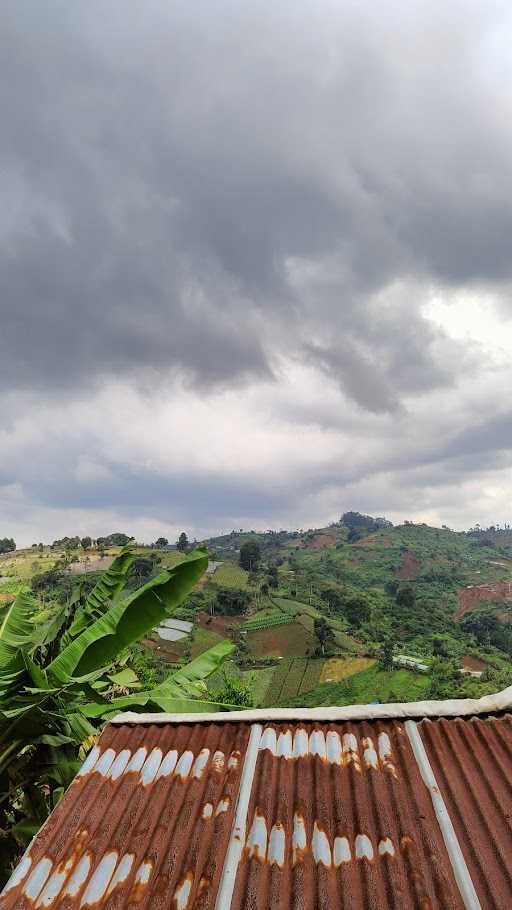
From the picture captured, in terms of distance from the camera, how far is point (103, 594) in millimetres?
6242

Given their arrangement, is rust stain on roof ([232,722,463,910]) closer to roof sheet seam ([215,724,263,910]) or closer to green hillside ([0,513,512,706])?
roof sheet seam ([215,724,263,910])

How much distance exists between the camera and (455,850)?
2406mm

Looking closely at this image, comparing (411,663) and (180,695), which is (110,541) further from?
(180,695)

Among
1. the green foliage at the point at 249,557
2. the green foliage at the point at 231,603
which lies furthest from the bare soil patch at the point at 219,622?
the green foliage at the point at 249,557

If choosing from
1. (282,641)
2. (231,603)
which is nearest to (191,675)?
(282,641)

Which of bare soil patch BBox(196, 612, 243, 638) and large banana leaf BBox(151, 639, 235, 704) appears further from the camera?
bare soil patch BBox(196, 612, 243, 638)

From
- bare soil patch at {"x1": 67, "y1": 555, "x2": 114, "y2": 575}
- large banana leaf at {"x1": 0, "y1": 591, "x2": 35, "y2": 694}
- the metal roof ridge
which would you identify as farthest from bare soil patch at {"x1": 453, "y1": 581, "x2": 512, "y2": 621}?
the metal roof ridge

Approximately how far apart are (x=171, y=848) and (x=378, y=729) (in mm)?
1491

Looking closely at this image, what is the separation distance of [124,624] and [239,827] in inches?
98.5

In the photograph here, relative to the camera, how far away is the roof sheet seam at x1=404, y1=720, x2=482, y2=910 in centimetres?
221

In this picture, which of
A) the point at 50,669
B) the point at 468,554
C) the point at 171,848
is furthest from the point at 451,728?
the point at 468,554

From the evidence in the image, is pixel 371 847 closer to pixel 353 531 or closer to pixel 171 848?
pixel 171 848

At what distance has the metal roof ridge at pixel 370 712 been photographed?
3311 mm

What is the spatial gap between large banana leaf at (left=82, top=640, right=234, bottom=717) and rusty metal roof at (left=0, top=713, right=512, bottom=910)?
5.17 feet
